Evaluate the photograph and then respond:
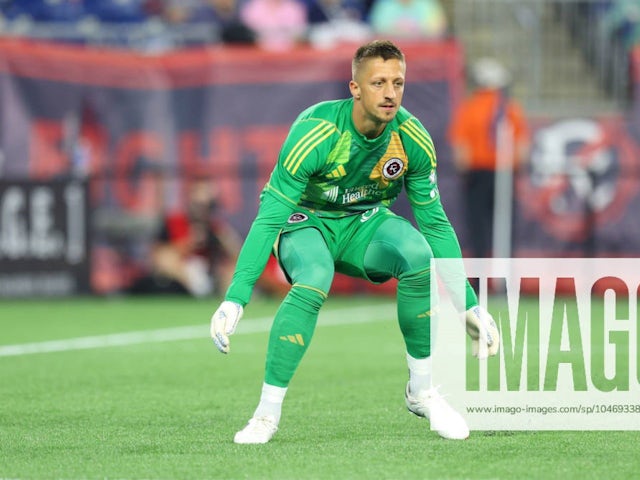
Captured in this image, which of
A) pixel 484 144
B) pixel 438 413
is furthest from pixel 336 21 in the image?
pixel 438 413

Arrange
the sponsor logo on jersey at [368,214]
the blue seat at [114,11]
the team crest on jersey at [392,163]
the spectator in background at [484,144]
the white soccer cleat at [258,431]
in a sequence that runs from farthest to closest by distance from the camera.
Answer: the blue seat at [114,11], the spectator in background at [484,144], the sponsor logo on jersey at [368,214], the team crest on jersey at [392,163], the white soccer cleat at [258,431]

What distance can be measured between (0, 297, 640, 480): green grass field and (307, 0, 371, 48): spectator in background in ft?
18.5

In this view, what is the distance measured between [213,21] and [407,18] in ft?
8.52

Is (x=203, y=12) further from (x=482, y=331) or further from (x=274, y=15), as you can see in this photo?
(x=482, y=331)

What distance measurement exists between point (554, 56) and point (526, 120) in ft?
8.73

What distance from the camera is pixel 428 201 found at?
7004 millimetres

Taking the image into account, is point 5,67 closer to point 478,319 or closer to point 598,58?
point 598,58

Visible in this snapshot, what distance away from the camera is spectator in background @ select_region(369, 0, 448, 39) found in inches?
698

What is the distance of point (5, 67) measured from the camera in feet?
51.9

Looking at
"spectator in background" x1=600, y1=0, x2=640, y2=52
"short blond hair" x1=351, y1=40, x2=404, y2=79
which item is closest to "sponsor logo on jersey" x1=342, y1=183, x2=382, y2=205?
"short blond hair" x1=351, y1=40, x2=404, y2=79

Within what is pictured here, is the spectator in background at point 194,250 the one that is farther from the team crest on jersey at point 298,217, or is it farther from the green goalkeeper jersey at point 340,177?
the team crest on jersey at point 298,217

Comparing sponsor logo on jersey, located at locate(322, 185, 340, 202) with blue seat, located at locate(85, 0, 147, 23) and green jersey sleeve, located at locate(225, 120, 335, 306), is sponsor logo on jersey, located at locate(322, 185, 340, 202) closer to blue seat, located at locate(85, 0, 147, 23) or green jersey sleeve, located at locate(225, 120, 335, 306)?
green jersey sleeve, located at locate(225, 120, 335, 306)

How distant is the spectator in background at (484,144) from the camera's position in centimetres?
1581

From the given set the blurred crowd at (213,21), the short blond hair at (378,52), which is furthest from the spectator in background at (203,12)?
the short blond hair at (378,52)
